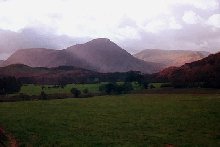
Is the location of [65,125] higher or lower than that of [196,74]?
lower

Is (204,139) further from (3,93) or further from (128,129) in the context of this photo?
(3,93)

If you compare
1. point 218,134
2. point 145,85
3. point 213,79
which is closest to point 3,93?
point 145,85

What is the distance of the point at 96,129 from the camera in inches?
1874

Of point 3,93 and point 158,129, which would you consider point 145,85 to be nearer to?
point 3,93

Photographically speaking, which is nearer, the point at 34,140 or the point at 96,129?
the point at 34,140

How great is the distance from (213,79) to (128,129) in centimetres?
11664

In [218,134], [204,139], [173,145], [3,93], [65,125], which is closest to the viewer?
[173,145]

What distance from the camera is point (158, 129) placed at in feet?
154

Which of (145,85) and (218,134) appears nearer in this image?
(218,134)

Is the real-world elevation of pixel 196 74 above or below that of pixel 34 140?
above

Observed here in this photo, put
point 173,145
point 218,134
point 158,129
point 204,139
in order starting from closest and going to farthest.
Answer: point 173,145, point 204,139, point 218,134, point 158,129

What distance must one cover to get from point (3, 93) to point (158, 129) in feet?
363

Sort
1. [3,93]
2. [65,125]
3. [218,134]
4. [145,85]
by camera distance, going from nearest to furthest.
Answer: [218,134]
[65,125]
[3,93]
[145,85]

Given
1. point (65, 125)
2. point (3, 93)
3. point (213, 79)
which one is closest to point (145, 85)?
point (213, 79)
